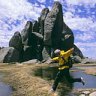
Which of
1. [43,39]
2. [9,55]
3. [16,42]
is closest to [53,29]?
[43,39]

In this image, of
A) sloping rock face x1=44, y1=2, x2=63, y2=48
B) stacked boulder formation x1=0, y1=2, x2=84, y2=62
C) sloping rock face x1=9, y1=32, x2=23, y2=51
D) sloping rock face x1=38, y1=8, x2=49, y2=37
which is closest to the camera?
sloping rock face x1=44, y1=2, x2=63, y2=48

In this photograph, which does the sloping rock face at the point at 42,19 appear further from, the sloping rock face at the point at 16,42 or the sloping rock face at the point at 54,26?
the sloping rock face at the point at 16,42

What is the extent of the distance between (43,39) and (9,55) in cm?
1233

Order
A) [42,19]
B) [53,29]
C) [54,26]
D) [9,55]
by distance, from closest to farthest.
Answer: [9,55]
[53,29]
[54,26]
[42,19]

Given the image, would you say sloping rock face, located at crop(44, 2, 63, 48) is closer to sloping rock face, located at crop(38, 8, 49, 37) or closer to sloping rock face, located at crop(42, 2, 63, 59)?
sloping rock face, located at crop(42, 2, 63, 59)

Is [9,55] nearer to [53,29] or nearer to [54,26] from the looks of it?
[53,29]

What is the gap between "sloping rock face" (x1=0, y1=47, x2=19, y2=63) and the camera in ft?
273

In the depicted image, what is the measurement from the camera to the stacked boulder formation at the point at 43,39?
8819 centimetres

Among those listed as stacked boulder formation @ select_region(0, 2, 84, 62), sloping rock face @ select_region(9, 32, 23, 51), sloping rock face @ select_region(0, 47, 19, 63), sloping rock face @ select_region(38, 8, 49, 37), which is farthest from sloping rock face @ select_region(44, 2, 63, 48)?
sloping rock face @ select_region(0, 47, 19, 63)

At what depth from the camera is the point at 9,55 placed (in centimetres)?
8406

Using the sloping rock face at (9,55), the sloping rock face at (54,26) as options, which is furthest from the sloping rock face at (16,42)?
the sloping rock face at (54,26)

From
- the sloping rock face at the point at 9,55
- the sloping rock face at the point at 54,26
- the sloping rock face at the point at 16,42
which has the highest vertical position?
the sloping rock face at the point at 54,26

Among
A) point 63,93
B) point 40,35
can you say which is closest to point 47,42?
point 40,35

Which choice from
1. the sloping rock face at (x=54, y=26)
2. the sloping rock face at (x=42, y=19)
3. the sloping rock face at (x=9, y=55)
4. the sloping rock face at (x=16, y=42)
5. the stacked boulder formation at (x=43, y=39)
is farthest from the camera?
the sloping rock face at (x=42, y=19)
